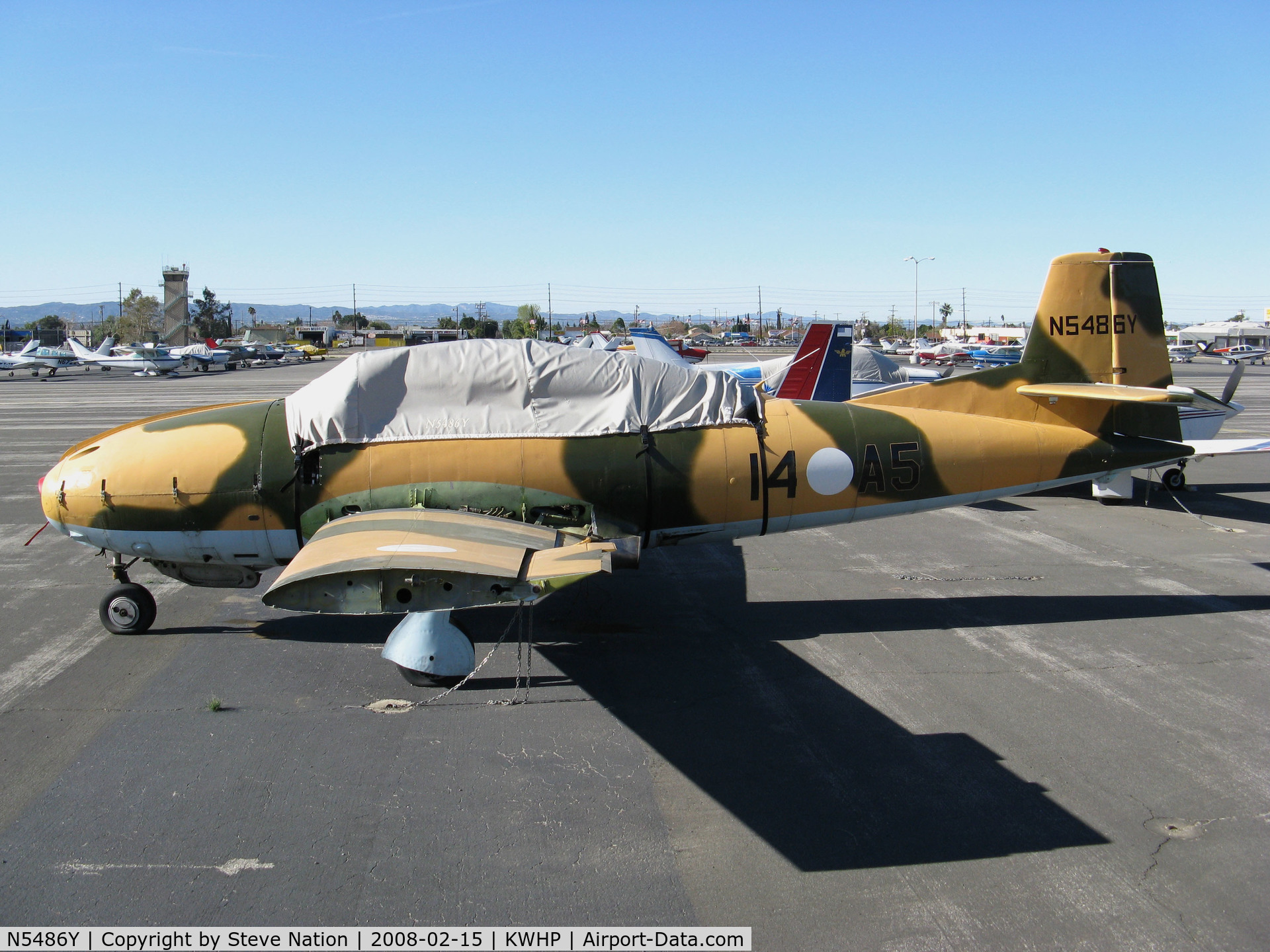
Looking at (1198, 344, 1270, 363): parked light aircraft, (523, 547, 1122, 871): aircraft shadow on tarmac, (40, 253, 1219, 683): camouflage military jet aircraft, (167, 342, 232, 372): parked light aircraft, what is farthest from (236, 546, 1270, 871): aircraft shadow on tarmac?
(1198, 344, 1270, 363): parked light aircraft

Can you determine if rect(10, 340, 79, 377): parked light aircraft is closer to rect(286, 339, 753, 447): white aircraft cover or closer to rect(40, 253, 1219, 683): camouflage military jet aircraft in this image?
rect(40, 253, 1219, 683): camouflage military jet aircraft

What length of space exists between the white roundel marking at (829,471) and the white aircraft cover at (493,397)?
3.04 feet

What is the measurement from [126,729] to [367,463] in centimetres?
296

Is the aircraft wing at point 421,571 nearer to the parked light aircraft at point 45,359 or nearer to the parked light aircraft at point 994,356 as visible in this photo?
the parked light aircraft at point 994,356

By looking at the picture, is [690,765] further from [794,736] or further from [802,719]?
[802,719]

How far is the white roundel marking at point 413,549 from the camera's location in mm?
6559

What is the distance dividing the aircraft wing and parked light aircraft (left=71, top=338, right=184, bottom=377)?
56447mm

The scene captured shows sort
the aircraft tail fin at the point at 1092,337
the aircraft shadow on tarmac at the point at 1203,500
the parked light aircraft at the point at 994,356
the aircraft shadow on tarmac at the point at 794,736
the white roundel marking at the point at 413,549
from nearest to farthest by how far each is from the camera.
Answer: the aircraft shadow on tarmac at the point at 794,736 → the white roundel marking at the point at 413,549 → the aircraft tail fin at the point at 1092,337 → the aircraft shadow on tarmac at the point at 1203,500 → the parked light aircraft at the point at 994,356

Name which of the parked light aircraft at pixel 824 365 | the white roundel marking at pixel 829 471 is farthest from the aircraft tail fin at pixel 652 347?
the white roundel marking at pixel 829 471

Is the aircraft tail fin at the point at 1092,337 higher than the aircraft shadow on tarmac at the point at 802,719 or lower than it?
higher

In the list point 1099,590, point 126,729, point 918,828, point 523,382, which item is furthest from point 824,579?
point 126,729

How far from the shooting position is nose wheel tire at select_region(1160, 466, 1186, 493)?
52.5ft

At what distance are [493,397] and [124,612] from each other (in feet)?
14.4

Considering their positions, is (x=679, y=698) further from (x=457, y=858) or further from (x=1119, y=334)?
(x=1119, y=334)
